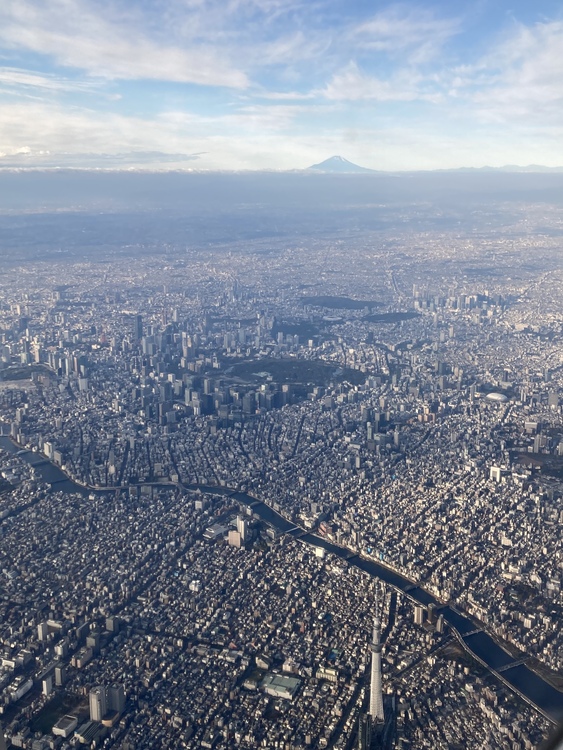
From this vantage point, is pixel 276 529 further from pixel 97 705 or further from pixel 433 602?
pixel 97 705

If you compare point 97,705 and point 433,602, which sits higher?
point 97,705

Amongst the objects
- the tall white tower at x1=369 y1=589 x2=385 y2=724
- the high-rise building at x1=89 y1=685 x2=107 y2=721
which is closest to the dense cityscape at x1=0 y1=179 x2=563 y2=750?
the high-rise building at x1=89 y1=685 x2=107 y2=721

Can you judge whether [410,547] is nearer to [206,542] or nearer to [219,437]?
[206,542]

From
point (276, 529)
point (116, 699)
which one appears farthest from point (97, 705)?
point (276, 529)

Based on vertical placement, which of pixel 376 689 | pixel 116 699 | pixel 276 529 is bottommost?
pixel 276 529

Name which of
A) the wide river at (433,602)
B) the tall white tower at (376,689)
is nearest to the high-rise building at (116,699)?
the tall white tower at (376,689)

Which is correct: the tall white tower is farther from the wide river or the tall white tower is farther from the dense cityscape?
the wide river

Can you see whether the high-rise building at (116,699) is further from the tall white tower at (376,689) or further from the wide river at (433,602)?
the wide river at (433,602)
